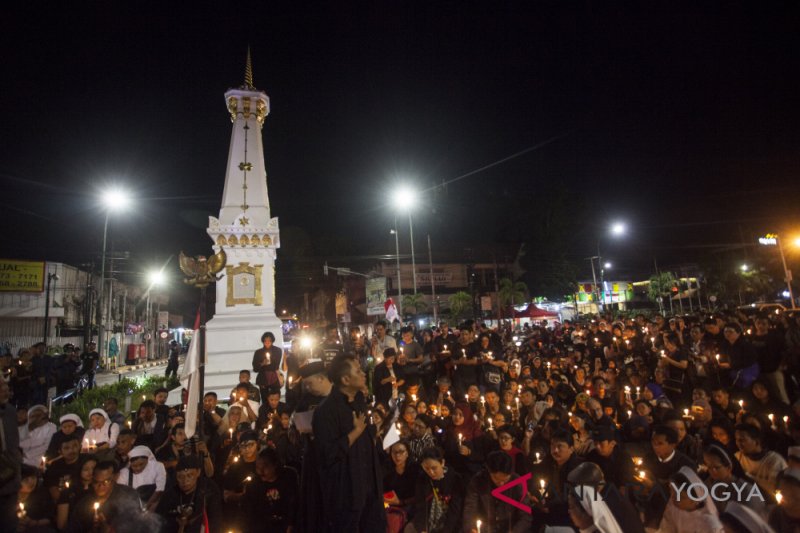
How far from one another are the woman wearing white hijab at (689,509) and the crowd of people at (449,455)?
0.4 inches

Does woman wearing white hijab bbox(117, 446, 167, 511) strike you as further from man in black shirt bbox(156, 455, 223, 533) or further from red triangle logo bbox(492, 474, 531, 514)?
red triangle logo bbox(492, 474, 531, 514)

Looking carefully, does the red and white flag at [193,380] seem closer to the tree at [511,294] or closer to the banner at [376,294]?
the banner at [376,294]

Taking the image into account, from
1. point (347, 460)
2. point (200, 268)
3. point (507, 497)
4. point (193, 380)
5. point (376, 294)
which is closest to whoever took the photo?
point (347, 460)

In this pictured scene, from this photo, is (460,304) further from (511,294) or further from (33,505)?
(33,505)

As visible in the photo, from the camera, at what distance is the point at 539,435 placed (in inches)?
229

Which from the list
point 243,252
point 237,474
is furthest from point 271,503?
point 243,252

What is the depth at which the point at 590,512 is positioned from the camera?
144 inches

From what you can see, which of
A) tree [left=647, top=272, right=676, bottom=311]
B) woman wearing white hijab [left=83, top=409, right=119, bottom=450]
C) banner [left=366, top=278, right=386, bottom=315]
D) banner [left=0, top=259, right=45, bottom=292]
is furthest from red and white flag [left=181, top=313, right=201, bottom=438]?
tree [left=647, top=272, right=676, bottom=311]

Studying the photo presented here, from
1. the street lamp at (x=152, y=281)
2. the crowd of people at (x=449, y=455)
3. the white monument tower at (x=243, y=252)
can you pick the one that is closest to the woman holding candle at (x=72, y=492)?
the crowd of people at (x=449, y=455)

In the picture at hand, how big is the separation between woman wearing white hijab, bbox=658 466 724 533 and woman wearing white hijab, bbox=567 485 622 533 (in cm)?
61

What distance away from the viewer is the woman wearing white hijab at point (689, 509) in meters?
3.49

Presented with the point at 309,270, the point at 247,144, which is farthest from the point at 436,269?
the point at 247,144

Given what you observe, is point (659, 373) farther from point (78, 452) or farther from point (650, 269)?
point (650, 269)

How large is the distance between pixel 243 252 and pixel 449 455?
1157 cm
